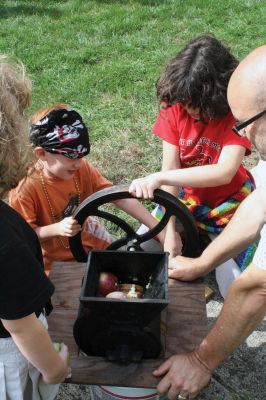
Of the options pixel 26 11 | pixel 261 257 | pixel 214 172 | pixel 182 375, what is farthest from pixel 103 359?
pixel 26 11

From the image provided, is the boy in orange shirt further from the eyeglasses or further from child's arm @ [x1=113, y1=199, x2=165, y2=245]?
the eyeglasses

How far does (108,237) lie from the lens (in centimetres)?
241

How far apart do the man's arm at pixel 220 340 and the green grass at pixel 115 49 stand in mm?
1876

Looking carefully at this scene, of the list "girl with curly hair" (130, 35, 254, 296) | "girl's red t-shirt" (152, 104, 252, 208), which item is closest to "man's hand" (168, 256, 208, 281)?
"girl with curly hair" (130, 35, 254, 296)

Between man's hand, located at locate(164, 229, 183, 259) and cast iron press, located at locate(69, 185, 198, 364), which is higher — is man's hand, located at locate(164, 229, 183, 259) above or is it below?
below

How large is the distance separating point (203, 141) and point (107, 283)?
101 cm

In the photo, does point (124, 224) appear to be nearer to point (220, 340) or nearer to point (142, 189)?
point (142, 189)

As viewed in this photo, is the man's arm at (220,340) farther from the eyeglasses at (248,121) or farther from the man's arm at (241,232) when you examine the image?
the eyeglasses at (248,121)

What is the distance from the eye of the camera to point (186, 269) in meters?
1.84

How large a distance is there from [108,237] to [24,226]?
967mm

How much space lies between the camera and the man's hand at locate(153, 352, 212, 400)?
1575 millimetres

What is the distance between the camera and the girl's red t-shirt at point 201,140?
2.27 meters

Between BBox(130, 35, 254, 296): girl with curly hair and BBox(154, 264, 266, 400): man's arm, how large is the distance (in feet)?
1.57

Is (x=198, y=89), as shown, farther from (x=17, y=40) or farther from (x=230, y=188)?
(x=17, y=40)
